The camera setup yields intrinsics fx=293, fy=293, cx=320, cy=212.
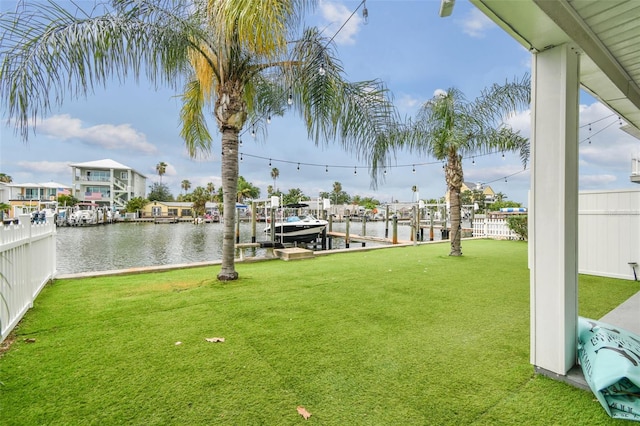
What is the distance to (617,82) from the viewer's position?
9.64 feet

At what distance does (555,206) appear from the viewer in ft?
6.38

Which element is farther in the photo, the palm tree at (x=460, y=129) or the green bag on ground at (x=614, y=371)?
the palm tree at (x=460, y=129)

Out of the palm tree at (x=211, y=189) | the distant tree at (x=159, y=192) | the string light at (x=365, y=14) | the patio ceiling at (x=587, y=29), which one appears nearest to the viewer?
the patio ceiling at (x=587, y=29)

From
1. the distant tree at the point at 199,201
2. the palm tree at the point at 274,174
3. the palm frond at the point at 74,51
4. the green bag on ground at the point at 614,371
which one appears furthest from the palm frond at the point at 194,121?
the palm tree at the point at 274,174

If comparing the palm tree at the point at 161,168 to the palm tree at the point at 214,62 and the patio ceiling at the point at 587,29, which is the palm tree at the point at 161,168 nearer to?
the palm tree at the point at 214,62

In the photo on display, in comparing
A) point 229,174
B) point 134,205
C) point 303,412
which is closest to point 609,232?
point 303,412

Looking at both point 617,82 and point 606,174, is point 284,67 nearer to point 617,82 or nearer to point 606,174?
point 617,82

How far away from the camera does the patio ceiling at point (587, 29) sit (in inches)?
68.6

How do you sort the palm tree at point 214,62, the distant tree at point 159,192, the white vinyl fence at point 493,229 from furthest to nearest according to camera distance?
the distant tree at point 159,192
the white vinyl fence at point 493,229
the palm tree at point 214,62

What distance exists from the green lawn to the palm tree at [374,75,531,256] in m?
4.53

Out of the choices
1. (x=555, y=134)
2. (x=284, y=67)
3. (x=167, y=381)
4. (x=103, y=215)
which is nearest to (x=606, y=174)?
(x=555, y=134)

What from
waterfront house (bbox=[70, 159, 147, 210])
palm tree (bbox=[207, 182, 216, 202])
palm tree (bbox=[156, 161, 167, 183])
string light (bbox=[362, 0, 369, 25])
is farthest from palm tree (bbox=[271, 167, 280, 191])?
string light (bbox=[362, 0, 369, 25])

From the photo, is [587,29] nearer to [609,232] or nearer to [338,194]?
[609,232]

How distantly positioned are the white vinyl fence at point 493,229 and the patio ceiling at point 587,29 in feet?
35.3
